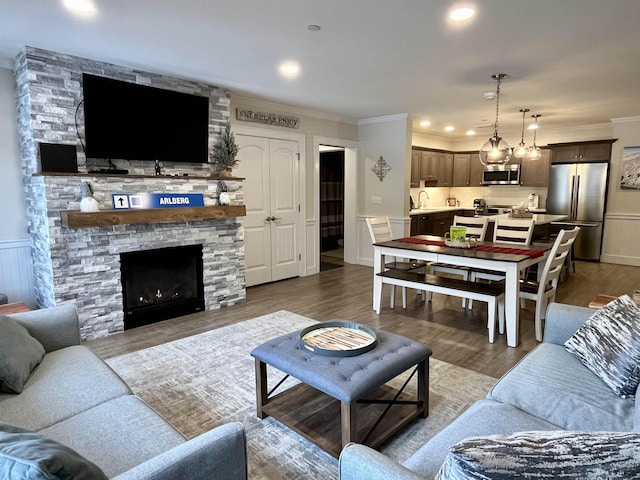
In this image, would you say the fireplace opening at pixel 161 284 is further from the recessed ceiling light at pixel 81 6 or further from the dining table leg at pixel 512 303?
the dining table leg at pixel 512 303

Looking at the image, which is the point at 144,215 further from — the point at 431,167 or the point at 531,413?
the point at 431,167

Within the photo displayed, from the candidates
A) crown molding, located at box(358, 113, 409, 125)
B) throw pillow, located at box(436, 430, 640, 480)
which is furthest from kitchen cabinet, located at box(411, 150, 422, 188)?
throw pillow, located at box(436, 430, 640, 480)

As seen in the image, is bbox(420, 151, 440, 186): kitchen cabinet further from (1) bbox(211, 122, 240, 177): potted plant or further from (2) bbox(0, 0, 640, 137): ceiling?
(1) bbox(211, 122, 240, 177): potted plant

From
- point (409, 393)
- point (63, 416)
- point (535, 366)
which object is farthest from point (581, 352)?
point (63, 416)

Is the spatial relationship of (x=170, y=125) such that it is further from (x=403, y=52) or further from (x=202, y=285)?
(x=403, y=52)

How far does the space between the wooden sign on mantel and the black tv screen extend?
819 millimetres

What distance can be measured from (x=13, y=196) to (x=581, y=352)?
4856mm

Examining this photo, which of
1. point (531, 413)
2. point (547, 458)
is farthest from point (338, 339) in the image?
point (547, 458)

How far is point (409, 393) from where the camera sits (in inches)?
103

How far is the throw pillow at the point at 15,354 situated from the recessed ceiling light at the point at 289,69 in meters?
3.01

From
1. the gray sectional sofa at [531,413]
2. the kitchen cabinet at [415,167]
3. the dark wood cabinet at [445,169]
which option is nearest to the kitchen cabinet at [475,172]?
the dark wood cabinet at [445,169]

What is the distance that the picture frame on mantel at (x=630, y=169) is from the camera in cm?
673

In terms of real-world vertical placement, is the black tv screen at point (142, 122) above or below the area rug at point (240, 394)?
above

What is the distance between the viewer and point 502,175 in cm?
845
